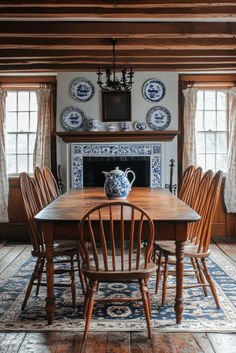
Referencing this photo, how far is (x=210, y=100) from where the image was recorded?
7.08m

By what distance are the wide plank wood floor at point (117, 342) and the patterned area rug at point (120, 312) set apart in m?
0.09

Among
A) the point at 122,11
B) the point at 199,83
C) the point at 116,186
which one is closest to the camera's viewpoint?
the point at 116,186

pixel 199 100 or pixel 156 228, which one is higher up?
pixel 199 100

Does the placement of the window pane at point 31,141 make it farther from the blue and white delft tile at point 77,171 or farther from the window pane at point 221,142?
the window pane at point 221,142

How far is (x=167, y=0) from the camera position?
385 centimetres

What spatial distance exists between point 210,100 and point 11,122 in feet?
10.6

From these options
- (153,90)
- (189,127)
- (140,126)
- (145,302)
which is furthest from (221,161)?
(145,302)

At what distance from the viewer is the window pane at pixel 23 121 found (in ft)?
23.4

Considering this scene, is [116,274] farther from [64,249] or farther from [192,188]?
[192,188]

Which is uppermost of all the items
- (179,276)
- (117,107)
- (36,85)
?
(36,85)

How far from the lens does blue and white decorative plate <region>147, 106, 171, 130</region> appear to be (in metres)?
6.75

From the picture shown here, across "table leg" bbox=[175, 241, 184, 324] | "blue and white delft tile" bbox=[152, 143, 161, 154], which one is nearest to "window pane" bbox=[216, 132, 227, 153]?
"blue and white delft tile" bbox=[152, 143, 161, 154]

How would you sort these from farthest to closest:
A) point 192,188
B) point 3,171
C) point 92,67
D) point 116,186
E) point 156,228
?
point 3,171 → point 92,67 → point 192,188 → point 116,186 → point 156,228

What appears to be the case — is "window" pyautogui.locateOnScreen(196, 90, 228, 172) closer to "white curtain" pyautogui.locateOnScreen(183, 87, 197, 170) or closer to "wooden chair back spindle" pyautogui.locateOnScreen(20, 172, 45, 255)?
"white curtain" pyautogui.locateOnScreen(183, 87, 197, 170)
